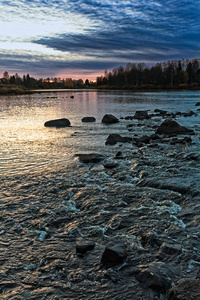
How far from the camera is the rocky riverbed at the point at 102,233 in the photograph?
163 inches

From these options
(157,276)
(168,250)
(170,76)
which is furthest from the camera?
(170,76)

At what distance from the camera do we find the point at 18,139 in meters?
17.6

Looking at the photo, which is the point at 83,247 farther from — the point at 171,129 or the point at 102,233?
the point at 171,129

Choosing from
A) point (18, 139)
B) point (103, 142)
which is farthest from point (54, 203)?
point (18, 139)

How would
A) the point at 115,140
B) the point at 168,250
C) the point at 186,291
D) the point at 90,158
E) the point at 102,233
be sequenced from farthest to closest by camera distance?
the point at 115,140 < the point at 90,158 < the point at 102,233 < the point at 168,250 < the point at 186,291

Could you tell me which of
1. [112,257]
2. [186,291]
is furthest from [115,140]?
[186,291]

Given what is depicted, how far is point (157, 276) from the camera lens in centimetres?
411

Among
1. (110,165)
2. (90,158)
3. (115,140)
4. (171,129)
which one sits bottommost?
(110,165)

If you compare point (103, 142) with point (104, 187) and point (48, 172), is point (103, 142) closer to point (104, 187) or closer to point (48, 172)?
point (48, 172)

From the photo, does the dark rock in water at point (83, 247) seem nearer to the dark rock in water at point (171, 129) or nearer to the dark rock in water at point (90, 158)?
the dark rock in water at point (90, 158)

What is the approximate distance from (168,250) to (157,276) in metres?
1.01

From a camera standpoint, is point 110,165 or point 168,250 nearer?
point 168,250

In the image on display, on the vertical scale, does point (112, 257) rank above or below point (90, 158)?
below

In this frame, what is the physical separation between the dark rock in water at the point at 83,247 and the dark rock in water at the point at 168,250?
143cm
